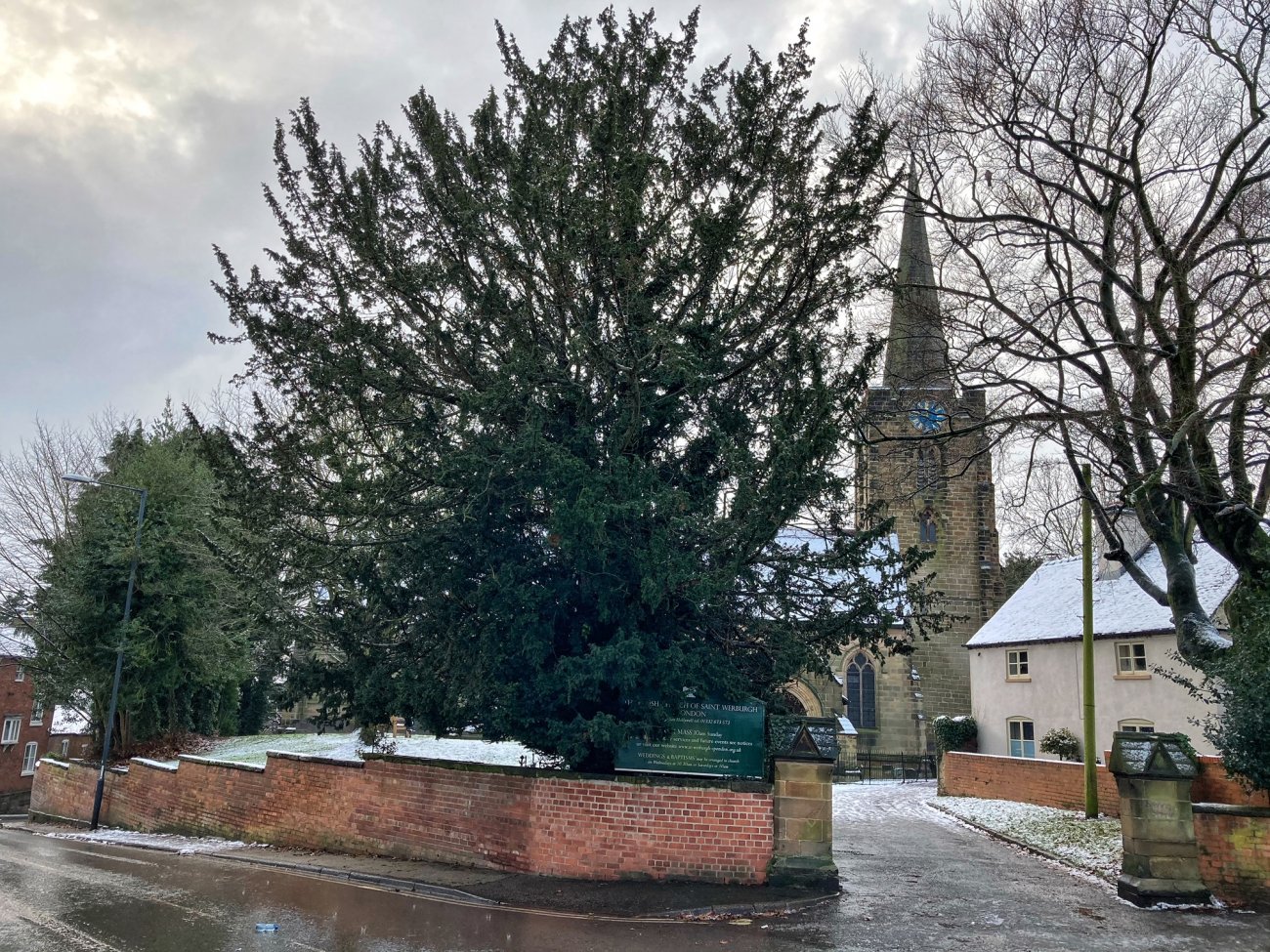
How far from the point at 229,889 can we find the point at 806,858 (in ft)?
22.4

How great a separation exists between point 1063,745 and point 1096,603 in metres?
4.91

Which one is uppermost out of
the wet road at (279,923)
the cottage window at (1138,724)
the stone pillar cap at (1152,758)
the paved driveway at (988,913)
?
the stone pillar cap at (1152,758)

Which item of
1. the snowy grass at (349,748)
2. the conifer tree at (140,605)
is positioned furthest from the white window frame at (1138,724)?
the conifer tree at (140,605)

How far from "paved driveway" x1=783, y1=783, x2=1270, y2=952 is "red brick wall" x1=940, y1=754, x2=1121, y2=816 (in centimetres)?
474

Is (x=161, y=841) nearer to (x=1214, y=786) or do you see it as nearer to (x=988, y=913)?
(x=988, y=913)

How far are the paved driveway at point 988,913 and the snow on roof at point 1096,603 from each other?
11.5 m

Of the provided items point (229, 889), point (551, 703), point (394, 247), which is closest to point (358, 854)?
point (229, 889)

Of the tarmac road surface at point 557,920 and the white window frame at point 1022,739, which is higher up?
the white window frame at point 1022,739

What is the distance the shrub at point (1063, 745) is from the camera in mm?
23031

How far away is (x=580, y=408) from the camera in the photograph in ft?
35.2

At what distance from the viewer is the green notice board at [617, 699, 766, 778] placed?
1067 cm

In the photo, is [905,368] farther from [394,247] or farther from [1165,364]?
[394,247]

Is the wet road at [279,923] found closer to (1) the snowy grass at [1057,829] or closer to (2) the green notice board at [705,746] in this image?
(2) the green notice board at [705,746]

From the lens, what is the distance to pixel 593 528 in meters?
9.15
